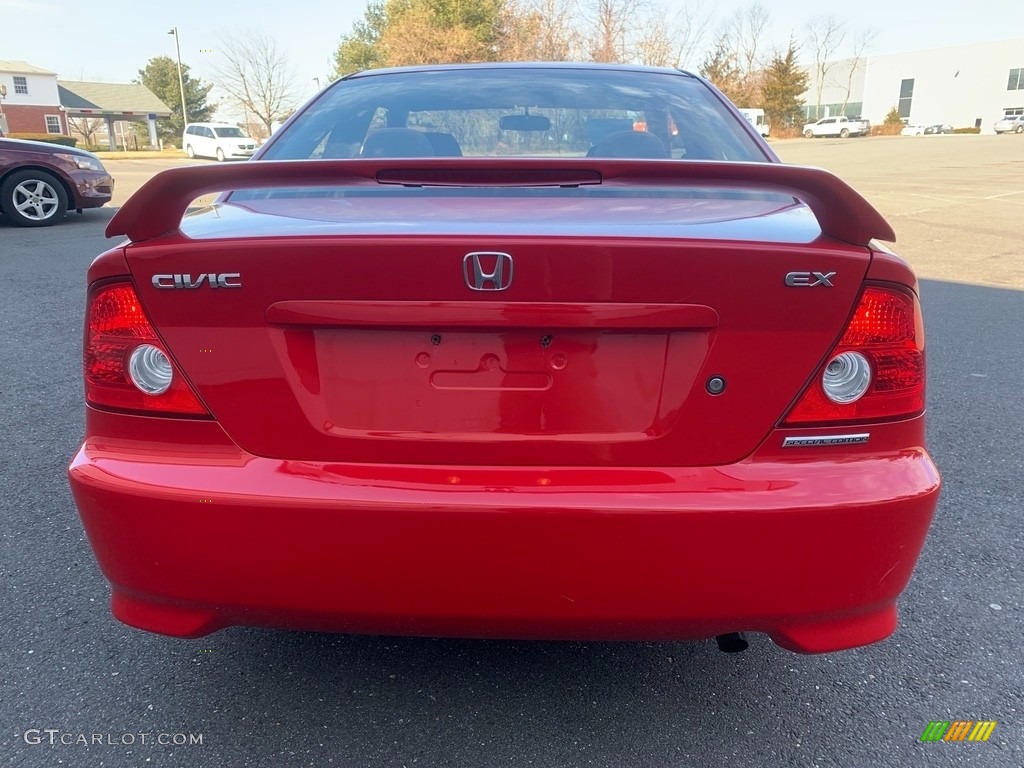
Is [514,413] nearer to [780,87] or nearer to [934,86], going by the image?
[780,87]

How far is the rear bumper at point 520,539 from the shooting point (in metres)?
1.50

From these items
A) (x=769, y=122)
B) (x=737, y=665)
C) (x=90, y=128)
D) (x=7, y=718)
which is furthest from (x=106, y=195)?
(x=769, y=122)

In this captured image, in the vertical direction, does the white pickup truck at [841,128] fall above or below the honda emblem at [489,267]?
above

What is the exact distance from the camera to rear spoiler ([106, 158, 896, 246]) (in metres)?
1.53

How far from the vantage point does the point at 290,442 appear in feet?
5.18

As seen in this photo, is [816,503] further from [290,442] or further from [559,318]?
[290,442]

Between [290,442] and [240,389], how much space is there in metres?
0.14

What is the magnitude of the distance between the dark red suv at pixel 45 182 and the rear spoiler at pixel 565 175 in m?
10.3

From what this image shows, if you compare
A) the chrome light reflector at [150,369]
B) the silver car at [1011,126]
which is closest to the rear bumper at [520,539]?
the chrome light reflector at [150,369]

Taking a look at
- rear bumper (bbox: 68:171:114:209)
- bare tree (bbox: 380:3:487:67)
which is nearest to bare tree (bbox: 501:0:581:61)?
bare tree (bbox: 380:3:487:67)

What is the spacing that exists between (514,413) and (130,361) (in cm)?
79

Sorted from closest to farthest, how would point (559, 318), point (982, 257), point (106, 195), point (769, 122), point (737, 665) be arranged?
point (559, 318)
point (737, 665)
point (982, 257)
point (106, 195)
point (769, 122)

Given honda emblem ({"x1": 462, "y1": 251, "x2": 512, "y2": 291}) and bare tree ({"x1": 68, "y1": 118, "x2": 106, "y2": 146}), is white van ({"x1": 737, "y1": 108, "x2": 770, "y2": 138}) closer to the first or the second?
honda emblem ({"x1": 462, "y1": 251, "x2": 512, "y2": 291})

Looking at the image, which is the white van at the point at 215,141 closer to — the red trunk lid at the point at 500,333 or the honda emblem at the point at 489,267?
the red trunk lid at the point at 500,333
